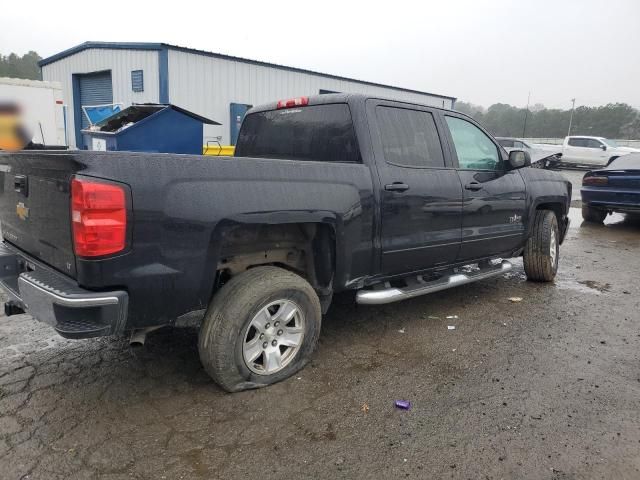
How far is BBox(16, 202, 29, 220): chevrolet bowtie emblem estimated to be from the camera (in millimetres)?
2841

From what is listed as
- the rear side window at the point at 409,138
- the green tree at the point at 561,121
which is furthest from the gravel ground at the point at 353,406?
the green tree at the point at 561,121

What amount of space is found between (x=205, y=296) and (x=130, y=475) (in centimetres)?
95

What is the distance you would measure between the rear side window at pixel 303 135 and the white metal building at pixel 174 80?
9.69 meters

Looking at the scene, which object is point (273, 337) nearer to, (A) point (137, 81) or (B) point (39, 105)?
(B) point (39, 105)

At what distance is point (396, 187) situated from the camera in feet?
11.7

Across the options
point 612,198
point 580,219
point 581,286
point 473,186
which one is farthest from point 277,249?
point 580,219

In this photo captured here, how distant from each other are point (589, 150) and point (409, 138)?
83.2 ft

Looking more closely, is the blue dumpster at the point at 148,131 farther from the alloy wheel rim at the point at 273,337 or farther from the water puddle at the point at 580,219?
the water puddle at the point at 580,219

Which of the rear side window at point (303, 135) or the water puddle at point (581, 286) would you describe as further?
the water puddle at point (581, 286)

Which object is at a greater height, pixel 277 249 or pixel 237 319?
pixel 277 249

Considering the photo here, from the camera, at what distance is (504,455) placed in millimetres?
2432

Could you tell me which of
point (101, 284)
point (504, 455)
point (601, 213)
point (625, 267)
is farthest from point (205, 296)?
point (601, 213)

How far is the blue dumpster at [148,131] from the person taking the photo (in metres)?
7.43

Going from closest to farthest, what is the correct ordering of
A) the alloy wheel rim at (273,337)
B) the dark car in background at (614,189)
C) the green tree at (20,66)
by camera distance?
1. the alloy wheel rim at (273,337)
2. the dark car in background at (614,189)
3. the green tree at (20,66)
